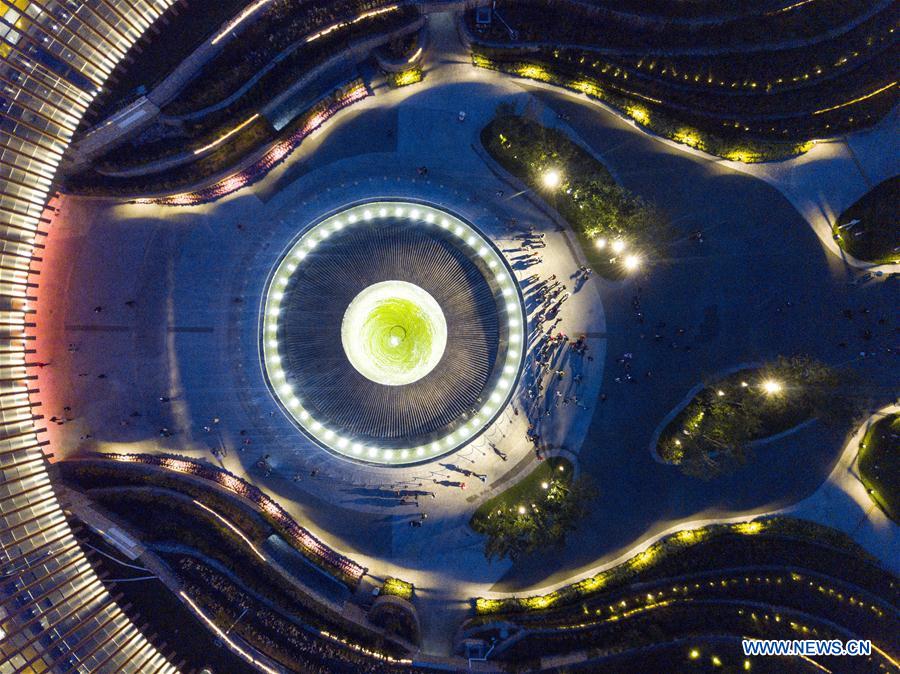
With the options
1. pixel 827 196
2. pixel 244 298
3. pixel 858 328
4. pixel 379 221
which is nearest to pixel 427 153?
pixel 379 221

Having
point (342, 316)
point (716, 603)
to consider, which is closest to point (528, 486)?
point (716, 603)

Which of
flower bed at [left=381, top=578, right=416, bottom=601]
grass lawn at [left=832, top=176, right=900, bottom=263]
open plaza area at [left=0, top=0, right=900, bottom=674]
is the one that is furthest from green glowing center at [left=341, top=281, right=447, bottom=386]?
grass lawn at [left=832, top=176, right=900, bottom=263]

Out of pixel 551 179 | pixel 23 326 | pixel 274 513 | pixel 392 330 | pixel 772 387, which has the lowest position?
pixel 274 513

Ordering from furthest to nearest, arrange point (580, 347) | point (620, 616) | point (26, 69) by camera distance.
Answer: point (580, 347), point (620, 616), point (26, 69)

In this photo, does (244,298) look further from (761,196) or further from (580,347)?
(761,196)

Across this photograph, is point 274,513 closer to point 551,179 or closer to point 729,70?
point 551,179

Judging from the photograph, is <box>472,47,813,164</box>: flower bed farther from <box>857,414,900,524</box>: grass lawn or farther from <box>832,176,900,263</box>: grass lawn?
<box>857,414,900,524</box>: grass lawn

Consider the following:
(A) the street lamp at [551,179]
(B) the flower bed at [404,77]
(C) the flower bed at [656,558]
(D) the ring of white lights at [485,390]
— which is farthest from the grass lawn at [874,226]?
(B) the flower bed at [404,77]
